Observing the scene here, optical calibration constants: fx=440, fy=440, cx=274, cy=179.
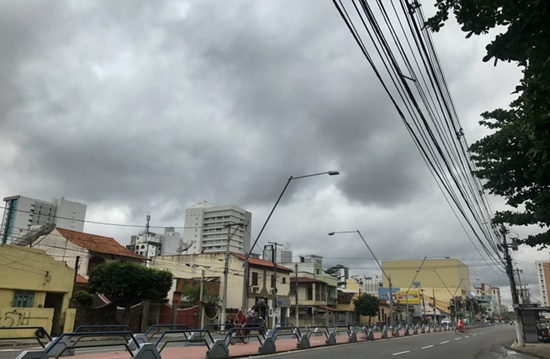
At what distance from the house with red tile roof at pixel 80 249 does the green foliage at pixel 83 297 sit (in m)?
5.96

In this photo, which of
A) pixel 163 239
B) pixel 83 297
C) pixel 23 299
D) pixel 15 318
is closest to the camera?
pixel 15 318

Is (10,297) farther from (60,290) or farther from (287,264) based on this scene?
(287,264)

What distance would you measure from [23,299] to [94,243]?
661 inches

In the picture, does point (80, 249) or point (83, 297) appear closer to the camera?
point (83, 297)

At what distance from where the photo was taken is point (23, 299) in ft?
86.7

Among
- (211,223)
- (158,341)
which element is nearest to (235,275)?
(158,341)

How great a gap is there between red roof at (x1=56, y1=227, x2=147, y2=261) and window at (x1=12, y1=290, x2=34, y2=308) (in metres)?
13.7

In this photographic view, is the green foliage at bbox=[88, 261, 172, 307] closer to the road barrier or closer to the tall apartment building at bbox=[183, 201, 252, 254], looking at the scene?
the road barrier

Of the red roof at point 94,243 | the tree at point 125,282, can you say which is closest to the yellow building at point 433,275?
the red roof at point 94,243

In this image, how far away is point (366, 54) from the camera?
8.13 meters

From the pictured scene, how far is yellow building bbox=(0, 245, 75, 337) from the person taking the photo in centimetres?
2486

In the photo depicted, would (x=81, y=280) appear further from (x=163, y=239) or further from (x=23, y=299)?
(x=163, y=239)

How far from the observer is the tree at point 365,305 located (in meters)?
67.2

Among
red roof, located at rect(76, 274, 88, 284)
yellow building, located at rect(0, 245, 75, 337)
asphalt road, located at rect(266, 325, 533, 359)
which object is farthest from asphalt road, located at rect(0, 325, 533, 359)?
red roof, located at rect(76, 274, 88, 284)
